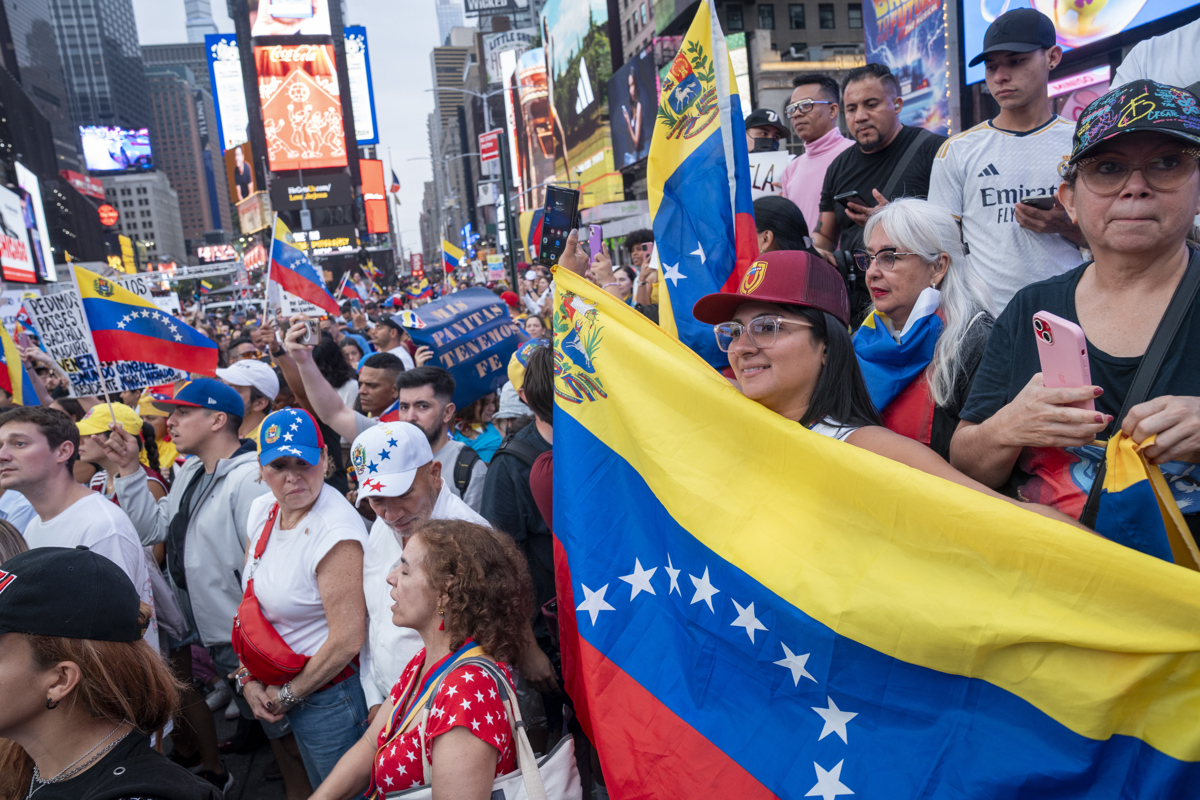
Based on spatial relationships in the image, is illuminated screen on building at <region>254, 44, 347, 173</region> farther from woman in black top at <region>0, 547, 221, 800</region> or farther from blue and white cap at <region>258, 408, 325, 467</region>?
woman in black top at <region>0, 547, 221, 800</region>

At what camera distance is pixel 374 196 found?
115 metres

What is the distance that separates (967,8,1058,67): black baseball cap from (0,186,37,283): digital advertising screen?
132ft

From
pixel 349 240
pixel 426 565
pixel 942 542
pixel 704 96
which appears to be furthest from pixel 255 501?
pixel 349 240

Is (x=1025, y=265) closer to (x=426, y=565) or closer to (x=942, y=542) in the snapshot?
(x=942, y=542)

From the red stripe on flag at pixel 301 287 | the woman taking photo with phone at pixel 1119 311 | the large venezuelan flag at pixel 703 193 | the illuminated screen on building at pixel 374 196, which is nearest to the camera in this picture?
the woman taking photo with phone at pixel 1119 311

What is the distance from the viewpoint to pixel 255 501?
4129 millimetres

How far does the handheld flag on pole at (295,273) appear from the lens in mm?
8602

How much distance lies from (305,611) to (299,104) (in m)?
89.1

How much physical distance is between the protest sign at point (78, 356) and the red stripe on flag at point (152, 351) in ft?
0.20

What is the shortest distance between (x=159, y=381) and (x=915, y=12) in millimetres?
16395

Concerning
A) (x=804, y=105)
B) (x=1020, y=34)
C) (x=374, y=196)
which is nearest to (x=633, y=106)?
(x=804, y=105)

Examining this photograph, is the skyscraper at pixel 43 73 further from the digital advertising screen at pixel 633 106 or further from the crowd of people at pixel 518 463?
the crowd of people at pixel 518 463

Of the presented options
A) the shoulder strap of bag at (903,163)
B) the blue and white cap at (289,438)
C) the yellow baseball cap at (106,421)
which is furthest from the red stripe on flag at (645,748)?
the yellow baseball cap at (106,421)

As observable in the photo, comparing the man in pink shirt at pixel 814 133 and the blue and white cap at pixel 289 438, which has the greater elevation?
the man in pink shirt at pixel 814 133
